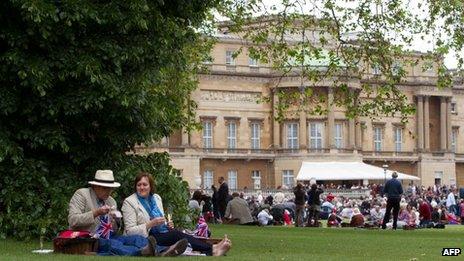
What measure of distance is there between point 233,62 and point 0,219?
7120cm

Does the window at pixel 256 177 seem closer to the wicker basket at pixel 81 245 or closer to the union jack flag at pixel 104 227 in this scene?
the union jack flag at pixel 104 227

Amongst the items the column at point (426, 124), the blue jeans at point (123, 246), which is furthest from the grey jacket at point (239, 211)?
the column at point (426, 124)

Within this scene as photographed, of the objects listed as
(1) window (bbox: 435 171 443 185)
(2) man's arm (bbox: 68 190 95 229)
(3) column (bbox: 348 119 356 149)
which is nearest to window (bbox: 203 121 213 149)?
(3) column (bbox: 348 119 356 149)

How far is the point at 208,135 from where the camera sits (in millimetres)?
89500

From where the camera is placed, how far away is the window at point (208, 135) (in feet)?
292

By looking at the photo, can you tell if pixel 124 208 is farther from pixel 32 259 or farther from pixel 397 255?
pixel 397 255

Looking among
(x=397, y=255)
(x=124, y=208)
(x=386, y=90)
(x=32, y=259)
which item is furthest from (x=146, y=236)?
(x=386, y=90)

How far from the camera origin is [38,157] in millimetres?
22469

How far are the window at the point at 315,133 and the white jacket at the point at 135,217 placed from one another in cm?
7550

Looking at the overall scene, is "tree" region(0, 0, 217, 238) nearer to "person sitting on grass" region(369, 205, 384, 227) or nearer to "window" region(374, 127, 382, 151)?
"person sitting on grass" region(369, 205, 384, 227)

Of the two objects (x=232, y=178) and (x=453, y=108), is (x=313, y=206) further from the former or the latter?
(x=453, y=108)

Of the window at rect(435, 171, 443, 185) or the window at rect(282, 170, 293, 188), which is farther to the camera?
the window at rect(435, 171, 443, 185)

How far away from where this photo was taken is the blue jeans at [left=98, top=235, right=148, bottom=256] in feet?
54.1

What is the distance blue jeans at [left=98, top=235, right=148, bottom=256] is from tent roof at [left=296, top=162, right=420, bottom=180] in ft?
208
